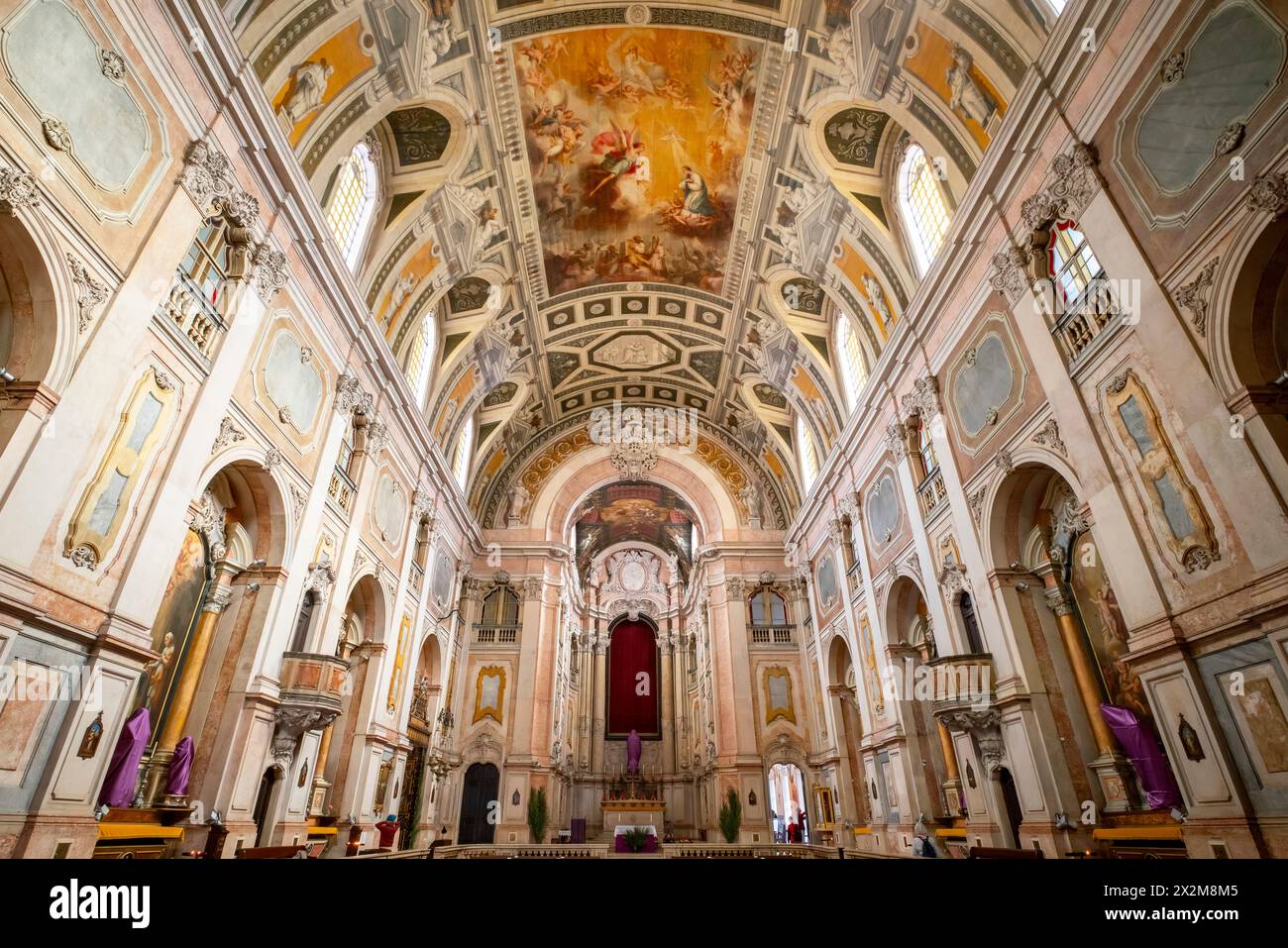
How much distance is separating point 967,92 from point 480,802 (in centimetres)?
2315

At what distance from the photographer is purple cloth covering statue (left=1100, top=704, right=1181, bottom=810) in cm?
862

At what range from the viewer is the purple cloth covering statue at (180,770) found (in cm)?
945

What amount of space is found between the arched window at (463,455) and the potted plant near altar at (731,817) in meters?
13.7

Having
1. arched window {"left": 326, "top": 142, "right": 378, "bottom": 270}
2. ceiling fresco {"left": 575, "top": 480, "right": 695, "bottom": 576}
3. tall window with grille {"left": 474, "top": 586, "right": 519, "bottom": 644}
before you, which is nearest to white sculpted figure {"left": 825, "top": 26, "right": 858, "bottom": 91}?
arched window {"left": 326, "top": 142, "right": 378, "bottom": 270}

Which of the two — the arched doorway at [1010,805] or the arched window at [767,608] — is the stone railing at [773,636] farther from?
the arched doorway at [1010,805]

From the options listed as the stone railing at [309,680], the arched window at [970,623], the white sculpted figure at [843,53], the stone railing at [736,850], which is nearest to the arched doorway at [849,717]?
the stone railing at [736,850]

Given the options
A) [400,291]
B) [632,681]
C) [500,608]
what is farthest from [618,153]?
[632,681]

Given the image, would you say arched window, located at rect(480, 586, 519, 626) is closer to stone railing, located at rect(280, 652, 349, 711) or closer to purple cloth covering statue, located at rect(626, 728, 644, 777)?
purple cloth covering statue, located at rect(626, 728, 644, 777)

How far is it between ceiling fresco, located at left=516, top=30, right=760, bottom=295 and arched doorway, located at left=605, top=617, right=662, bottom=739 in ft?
73.2

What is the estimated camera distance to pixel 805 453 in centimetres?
2353

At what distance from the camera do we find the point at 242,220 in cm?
997

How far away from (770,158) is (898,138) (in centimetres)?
289

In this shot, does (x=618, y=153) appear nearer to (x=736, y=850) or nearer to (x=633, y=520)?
(x=736, y=850)

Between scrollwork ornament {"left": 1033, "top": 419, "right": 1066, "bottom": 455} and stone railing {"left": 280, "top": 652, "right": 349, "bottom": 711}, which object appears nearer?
scrollwork ornament {"left": 1033, "top": 419, "right": 1066, "bottom": 455}
